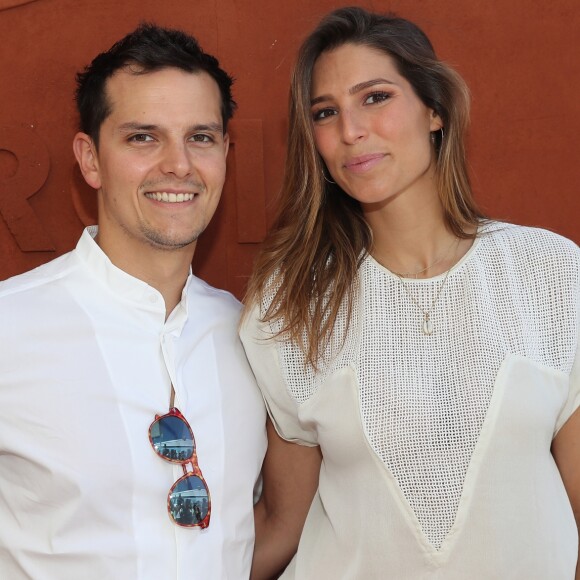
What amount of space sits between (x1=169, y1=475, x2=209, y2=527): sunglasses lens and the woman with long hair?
14.5 inches

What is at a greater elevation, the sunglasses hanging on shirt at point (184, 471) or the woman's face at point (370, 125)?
the woman's face at point (370, 125)

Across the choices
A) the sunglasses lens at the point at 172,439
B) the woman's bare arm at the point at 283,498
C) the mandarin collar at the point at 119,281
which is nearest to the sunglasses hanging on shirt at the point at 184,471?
the sunglasses lens at the point at 172,439

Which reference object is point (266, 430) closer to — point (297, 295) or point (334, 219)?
point (297, 295)

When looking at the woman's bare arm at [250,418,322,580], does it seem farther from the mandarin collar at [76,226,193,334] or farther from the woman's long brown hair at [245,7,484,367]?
the mandarin collar at [76,226,193,334]

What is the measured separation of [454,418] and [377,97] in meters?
0.96

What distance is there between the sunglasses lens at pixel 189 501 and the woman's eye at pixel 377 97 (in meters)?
1.18

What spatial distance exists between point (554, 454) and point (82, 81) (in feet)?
5.79

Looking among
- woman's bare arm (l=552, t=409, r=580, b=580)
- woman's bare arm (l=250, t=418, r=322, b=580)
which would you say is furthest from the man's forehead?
woman's bare arm (l=552, t=409, r=580, b=580)

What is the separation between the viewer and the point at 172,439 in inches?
94.0

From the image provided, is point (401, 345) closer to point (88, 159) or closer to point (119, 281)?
point (119, 281)

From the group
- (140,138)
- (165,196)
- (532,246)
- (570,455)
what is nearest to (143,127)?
(140,138)

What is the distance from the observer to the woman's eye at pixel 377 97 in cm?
263

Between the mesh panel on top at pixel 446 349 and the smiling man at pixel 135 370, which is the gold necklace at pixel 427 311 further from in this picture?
the smiling man at pixel 135 370

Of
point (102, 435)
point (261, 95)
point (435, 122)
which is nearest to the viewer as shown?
point (102, 435)
